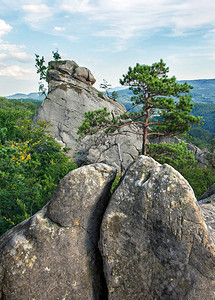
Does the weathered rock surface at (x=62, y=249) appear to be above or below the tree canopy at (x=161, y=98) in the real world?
below

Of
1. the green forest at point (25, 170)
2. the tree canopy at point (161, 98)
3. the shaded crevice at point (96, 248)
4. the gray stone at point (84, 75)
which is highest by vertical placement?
the gray stone at point (84, 75)

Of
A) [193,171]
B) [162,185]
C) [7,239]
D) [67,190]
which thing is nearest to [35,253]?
[7,239]

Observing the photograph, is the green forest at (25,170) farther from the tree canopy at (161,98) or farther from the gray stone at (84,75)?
the gray stone at (84,75)

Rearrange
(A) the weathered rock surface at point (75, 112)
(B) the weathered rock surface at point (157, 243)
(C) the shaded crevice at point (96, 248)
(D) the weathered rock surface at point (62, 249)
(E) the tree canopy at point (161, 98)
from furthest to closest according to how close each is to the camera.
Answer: (A) the weathered rock surface at point (75, 112)
(E) the tree canopy at point (161, 98)
(C) the shaded crevice at point (96, 248)
(D) the weathered rock surface at point (62, 249)
(B) the weathered rock surface at point (157, 243)

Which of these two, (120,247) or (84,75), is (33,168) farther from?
(84,75)

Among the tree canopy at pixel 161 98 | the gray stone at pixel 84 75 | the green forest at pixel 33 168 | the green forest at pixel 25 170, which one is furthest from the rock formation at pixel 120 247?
the gray stone at pixel 84 75

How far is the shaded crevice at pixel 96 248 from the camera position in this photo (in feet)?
17.4

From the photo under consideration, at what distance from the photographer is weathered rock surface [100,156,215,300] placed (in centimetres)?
468

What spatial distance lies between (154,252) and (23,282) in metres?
3.25

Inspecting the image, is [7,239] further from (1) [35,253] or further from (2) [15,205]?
(2) [15,205]

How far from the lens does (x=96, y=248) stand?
562 cm

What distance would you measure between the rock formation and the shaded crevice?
0.08 ft

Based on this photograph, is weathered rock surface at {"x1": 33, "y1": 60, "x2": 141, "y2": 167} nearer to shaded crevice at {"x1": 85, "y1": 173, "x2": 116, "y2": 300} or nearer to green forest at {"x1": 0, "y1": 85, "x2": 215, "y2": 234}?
green forest at {"x1": 0, "y1": 85, "x2": 215, "y2": 234}

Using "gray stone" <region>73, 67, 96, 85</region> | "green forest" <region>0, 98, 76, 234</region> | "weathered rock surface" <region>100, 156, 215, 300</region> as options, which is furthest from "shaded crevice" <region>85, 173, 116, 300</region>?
"gray stone" <region>73, 67, 96, 85</region>
